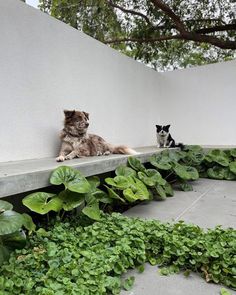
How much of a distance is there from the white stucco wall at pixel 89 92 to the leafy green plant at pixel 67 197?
0.96 m

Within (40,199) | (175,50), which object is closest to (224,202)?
(40,199)

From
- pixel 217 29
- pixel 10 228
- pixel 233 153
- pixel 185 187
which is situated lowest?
pixel 185 187

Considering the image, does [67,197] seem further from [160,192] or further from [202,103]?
[202,103]

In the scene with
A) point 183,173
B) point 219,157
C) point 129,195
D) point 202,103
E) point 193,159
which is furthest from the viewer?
point 202,103

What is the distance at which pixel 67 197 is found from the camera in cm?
215

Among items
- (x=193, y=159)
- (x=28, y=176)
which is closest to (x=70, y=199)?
(x=28, y=176)

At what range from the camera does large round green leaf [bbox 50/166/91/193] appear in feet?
6.71

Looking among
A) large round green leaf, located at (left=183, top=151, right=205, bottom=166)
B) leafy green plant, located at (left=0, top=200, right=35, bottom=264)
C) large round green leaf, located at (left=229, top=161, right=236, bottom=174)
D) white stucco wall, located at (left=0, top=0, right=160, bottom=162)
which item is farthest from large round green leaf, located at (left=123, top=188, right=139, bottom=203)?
large round green leaf, located at (left=229, top=161, right=236, bottom=174)

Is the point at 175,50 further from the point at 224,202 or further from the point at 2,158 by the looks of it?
the point at 2,158

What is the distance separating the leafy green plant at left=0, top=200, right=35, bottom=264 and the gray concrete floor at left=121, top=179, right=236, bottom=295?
73cm

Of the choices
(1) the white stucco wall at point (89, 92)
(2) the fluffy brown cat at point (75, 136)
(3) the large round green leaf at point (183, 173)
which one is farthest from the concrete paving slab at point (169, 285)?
(3) the large round green leaf at point (183, 173)

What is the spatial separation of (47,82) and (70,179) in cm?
158

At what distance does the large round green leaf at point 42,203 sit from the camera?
1889 millimetres

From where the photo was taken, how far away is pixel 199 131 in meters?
5.86
